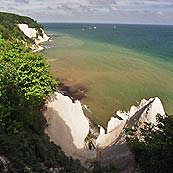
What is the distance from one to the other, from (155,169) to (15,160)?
613 cm

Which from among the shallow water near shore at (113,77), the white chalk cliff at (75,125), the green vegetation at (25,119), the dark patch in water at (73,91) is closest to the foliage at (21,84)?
the green vegetation at (25,119)

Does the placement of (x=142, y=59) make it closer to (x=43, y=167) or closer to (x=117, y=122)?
(x=117, y=122)

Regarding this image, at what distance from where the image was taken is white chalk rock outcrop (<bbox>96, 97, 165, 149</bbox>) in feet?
85.4

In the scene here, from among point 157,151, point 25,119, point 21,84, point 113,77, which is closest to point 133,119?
point 21,84

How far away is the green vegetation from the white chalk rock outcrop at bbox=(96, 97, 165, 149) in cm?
595

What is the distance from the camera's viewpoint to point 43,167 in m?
15.9

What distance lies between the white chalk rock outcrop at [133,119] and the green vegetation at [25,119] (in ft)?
19.5

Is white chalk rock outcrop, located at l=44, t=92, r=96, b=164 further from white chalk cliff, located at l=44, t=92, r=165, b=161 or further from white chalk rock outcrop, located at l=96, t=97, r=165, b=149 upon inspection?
white chalk rock outcrop, located at l=96, t=97, r=165, b=149

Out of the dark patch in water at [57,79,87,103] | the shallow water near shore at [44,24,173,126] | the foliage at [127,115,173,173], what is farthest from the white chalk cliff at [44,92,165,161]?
the dark patch in water at [57,79,87,103]

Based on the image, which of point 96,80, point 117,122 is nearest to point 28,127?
point 117,122

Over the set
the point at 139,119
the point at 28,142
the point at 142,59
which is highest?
the point at 28,142

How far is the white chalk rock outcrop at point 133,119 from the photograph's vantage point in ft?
85.4

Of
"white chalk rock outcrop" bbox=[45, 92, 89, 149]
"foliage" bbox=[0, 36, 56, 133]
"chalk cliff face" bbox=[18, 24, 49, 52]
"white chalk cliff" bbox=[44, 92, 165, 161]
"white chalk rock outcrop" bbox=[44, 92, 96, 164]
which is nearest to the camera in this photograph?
"foliage" bbox=[0, 36, 56, 133]

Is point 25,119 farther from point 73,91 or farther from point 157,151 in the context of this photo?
point 73,91
